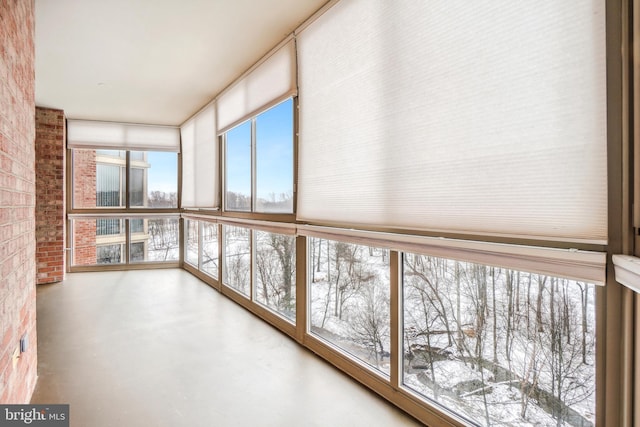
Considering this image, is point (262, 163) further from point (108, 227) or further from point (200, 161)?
point (108, 227)

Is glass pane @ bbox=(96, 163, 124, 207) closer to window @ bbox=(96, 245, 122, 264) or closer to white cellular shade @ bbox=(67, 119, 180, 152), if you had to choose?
white cellular shade @ bbox=(67, 119, 180, 152)

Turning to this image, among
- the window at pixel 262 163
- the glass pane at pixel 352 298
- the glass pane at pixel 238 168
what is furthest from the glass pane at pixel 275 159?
the glass pane at pixel 352 298

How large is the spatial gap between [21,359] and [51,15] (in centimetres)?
278

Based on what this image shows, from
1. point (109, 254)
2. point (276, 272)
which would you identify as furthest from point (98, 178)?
point (276, 272)

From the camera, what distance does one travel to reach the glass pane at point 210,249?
5992mm

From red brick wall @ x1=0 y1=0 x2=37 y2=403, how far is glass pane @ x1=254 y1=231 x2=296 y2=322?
2.16 meters

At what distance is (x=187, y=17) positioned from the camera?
3.11 m

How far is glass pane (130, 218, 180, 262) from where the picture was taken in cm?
758

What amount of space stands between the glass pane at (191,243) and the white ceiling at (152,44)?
2491 millimetres

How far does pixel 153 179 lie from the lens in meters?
7.66

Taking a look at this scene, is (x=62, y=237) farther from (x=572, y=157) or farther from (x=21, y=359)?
(x=572, y=157)

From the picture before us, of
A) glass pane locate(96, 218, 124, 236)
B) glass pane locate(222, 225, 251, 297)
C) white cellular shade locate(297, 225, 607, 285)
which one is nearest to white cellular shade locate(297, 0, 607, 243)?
white cellular shade locate(297, 225, 607, 285)

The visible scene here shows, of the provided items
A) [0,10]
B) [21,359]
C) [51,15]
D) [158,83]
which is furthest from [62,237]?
[0,10]

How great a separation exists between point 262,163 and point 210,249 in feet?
8.21
